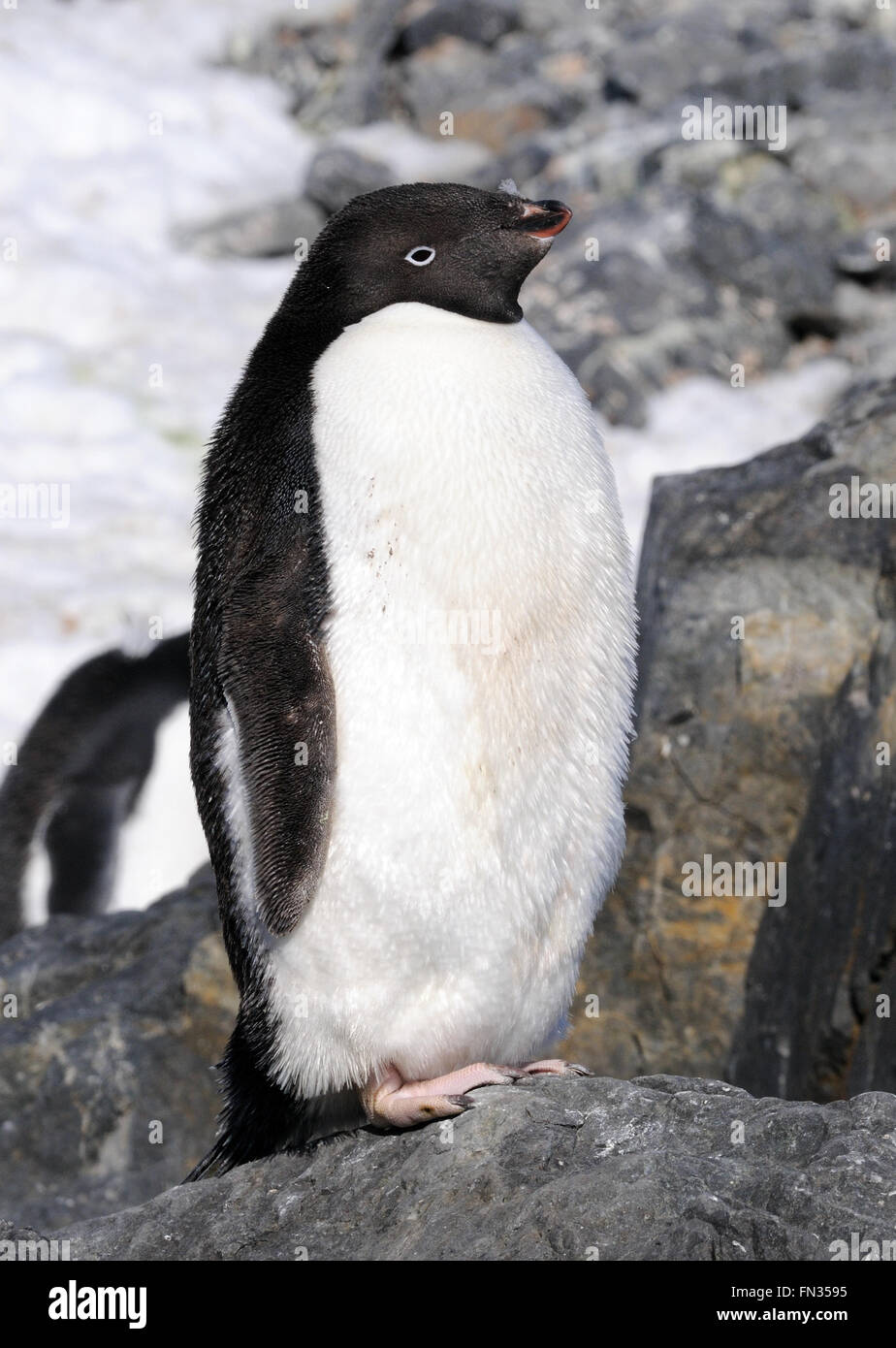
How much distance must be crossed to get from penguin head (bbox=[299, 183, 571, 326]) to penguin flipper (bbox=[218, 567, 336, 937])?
1.83 ft

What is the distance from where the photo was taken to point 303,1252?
2.44m

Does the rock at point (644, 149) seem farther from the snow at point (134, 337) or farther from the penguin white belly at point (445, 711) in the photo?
the penguin white belly at point (445, 711)

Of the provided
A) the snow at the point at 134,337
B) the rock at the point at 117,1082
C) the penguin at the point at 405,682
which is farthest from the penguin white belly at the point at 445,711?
the snow at the point at 134,337

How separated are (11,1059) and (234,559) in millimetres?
2087

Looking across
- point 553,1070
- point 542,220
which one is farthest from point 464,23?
point 553,1070

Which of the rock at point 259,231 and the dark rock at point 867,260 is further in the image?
the rock at point 259,231

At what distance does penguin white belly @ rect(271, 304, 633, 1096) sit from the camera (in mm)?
2762

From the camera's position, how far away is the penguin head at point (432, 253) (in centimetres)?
295

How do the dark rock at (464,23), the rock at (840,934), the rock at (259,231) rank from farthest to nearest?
the dark rock at (464,23), the rock at (259,231), the rock at (840,934)

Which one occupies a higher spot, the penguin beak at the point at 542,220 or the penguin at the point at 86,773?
the penguin beak at the point at 542,220

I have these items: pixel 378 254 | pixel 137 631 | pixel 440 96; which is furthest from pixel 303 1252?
pixel 440 96

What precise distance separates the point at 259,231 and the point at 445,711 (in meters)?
12.4

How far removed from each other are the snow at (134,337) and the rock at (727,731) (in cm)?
247
